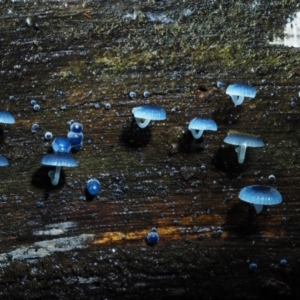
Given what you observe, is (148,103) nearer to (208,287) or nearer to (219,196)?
(219,196)

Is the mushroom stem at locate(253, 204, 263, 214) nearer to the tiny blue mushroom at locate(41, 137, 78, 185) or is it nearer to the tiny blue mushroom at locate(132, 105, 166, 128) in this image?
the tiny blue mushroom at locate(132, 105, 166, 128)

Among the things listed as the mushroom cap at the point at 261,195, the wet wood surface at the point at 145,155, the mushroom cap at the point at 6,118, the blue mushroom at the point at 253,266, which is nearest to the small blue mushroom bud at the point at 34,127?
the wet wood surface at the point at 145,155

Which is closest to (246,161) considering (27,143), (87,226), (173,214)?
(173,214)

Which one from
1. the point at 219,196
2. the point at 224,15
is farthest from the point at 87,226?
the point at 224,15

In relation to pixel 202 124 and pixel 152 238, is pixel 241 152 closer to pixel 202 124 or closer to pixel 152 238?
pixel 202 124

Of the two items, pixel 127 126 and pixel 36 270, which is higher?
pixel 127 126

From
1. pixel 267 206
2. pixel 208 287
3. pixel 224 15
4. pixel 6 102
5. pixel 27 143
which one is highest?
pixel 224 15
